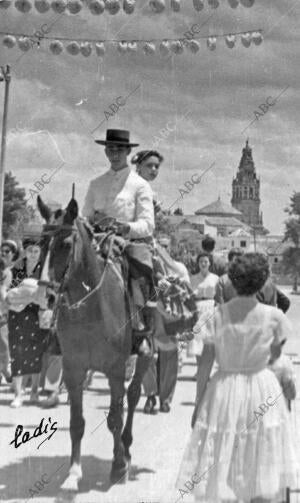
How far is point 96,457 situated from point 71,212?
262 cm

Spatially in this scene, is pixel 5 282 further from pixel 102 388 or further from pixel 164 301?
pixel 164 301

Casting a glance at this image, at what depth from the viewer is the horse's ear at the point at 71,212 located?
5332mm

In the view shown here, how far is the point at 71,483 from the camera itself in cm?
561

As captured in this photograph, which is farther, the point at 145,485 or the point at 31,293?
the point at 31,293

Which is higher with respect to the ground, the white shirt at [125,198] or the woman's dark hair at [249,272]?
the white shirt at [125,198]

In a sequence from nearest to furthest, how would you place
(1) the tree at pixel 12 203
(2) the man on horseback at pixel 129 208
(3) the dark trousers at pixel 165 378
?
1. (2) the man on horseback at pixel 129 208
2. (3) the dark trousers at pixel 165 378
3. (1) the tree at pixel 12 203

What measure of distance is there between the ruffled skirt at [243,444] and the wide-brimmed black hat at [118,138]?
8.95 ft

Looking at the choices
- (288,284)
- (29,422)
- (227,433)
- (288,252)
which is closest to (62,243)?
(227,433)

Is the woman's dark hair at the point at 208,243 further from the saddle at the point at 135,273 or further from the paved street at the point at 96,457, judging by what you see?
the saddle at the point at 135,273

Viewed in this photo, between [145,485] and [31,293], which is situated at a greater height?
[31,293]

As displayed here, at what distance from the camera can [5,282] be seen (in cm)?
952

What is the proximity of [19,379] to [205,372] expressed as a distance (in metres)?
5.00

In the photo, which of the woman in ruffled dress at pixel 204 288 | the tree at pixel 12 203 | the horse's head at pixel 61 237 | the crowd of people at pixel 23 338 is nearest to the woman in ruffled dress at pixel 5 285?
the crowd of people at pixel 23 338

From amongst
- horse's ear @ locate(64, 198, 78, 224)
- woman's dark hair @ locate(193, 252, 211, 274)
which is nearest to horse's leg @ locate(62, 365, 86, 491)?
horse's ear @ locate(64, 198, 78, 224)
